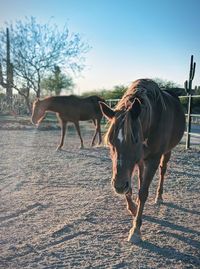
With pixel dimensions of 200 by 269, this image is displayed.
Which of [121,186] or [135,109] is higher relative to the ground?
[135,109]

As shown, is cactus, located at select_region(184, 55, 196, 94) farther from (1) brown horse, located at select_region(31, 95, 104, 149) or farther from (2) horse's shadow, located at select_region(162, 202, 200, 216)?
(2) horse's shadow, located at select_region(162, 202, 200, 216)

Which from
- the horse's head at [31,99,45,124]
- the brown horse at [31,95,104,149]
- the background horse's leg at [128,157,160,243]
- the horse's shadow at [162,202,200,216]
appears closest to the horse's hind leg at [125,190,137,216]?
the background horse's leg at [128,157,160,243]

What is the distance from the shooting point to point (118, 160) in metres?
2.97

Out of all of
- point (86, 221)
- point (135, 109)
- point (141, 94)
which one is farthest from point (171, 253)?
point (141, 94)

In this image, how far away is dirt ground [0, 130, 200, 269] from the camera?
3.06 m

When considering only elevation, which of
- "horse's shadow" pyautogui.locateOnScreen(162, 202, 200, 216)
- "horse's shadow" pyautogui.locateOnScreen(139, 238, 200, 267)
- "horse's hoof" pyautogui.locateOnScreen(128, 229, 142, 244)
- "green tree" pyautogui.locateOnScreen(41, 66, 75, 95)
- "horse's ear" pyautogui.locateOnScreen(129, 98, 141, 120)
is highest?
"green tree" pyautogui.locateOnScreen(41, 66, 75, 95)

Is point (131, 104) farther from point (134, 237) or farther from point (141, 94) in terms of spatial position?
point (134, 237)

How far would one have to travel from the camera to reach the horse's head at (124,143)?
2.93 meters

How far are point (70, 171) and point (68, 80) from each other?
2421 centimetres

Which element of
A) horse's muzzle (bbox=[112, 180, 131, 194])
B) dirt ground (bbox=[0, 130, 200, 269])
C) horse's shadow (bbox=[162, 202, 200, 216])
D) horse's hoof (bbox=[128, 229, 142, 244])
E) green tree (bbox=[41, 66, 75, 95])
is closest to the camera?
horse's muzzle (bbox=[112, 180, 131, 194])

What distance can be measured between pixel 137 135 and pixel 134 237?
1.10 meters

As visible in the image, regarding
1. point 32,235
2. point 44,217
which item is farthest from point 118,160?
point 44,217

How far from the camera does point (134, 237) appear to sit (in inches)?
136

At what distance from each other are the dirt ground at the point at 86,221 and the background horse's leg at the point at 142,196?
95 millimetres
